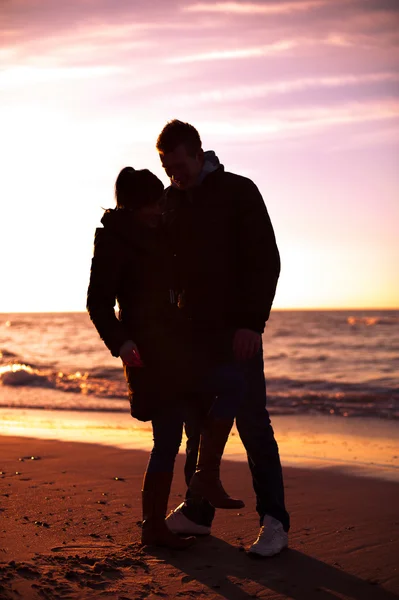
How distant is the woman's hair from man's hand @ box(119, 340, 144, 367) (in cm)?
64

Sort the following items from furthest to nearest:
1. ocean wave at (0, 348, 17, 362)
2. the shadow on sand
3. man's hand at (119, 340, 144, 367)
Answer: ocean wave at (0, 348, 17, 362), man's hand at (119, 340, 144, 367), the shadow on sand

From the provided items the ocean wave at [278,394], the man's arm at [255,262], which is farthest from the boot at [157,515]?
the ocean wave at [278,394]

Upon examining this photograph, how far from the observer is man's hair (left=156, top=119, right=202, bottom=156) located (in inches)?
136

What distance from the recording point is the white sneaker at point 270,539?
345cm

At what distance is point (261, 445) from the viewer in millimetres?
3652

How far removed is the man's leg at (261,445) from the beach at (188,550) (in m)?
0.22

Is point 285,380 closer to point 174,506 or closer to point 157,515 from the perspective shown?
point 174,506

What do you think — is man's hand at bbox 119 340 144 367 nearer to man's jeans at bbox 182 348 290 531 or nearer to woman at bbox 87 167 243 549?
woman at bbox 87 167 243 549

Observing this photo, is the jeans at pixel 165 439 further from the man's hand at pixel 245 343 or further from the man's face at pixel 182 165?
the man's face at pixel 182 165

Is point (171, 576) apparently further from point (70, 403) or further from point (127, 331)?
point (70, 403)

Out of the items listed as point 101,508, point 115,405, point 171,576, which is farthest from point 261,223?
point 115,405

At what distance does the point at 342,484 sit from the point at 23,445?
304 centimetres

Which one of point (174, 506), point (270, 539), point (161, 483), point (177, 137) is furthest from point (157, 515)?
point (177, 137)

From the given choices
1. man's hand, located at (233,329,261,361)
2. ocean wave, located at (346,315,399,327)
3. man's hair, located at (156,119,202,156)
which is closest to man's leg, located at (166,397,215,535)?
man's hand, located at (233,329,261,361)
